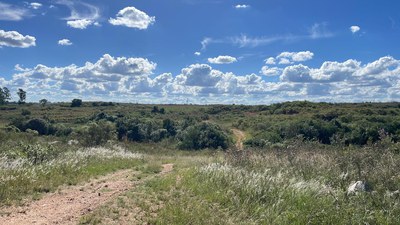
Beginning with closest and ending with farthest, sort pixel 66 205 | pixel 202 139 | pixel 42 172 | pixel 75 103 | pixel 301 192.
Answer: pixel 301 192
pixel 66 205
pixel 42 172
pixel 202 139
pixel 75 103

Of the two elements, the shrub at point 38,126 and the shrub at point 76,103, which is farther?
the shrub at point 76,103

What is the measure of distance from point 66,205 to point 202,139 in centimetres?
3185

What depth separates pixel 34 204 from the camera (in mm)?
9312

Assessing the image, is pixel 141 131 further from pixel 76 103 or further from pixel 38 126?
pixel 76 103

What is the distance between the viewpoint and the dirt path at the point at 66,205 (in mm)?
7949

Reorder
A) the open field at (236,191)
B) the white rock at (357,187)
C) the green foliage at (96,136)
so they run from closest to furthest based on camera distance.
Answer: the open field at (236,191) < the white rock at (357,187) < the green foliage at (96,136)

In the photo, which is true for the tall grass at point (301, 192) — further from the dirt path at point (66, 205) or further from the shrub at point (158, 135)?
the shrub at point (158, 135)

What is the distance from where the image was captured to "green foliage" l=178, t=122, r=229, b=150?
131 ft

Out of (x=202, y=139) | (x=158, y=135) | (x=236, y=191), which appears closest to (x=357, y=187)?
(x=236, y=191)

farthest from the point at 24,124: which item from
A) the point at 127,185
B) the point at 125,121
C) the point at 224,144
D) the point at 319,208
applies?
the point at 319,208

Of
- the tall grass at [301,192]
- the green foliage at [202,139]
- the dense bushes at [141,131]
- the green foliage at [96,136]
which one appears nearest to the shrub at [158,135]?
the dense bushes at [141,131]

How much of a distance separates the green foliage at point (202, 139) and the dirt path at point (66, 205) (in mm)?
27118

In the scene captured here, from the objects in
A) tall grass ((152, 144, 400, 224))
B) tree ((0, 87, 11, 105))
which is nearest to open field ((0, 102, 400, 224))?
tall grass ((152, 144, 400, 224))

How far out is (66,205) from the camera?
9297mm
